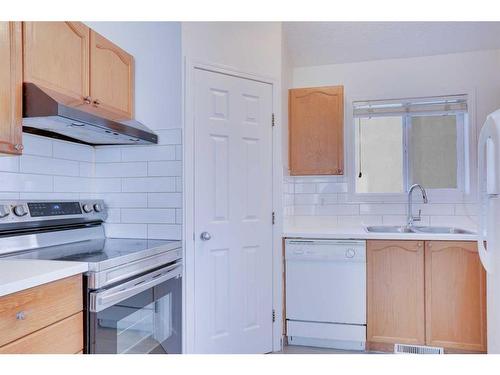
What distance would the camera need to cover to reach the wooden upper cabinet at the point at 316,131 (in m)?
2.74

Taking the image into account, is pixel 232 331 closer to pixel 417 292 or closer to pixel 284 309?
pixel 284 309

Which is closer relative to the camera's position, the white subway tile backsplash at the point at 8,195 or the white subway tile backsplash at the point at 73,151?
the white subway tile backsplash at the point at 8,195

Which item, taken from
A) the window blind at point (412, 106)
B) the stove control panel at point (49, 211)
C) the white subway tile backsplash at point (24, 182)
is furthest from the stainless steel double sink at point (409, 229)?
the white subway tile backsplash at point (24, 182)

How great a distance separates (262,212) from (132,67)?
1.31 metres

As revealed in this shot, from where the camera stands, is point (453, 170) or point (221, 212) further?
point (453, 170)

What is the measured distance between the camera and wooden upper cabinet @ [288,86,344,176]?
108 inches

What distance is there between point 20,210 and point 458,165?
316cm

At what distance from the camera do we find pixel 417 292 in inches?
90.1

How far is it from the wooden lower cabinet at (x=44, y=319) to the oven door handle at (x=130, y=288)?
0.20 ft

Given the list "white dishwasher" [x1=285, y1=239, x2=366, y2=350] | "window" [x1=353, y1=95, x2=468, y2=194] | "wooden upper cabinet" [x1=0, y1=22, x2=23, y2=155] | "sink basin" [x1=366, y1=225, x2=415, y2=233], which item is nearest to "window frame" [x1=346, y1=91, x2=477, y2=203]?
"window" [x1=353, y1=95, x2=468, y2=194]

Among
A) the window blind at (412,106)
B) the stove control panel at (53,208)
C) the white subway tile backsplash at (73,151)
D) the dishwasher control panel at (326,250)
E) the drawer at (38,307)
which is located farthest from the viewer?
the window blind at (412,106)

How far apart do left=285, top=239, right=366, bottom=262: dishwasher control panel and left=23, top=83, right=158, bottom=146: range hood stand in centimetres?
120

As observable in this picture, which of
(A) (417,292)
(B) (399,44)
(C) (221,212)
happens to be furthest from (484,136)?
(C) (221,212)

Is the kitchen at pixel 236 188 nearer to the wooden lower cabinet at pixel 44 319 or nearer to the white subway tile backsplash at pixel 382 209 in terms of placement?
the white subway tile backsplash at pixel 382 209
